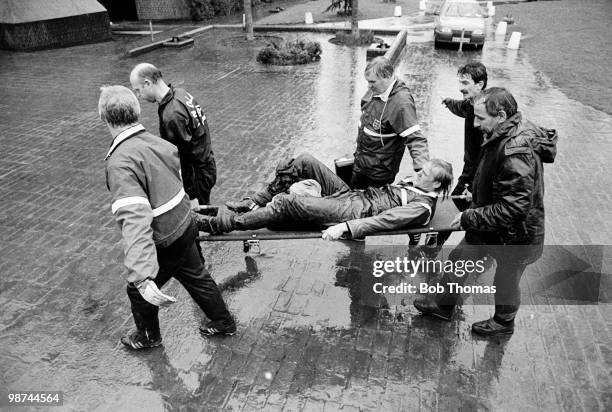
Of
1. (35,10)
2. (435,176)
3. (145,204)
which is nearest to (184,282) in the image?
(145,204)

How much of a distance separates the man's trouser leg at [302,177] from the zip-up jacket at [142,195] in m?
1.57

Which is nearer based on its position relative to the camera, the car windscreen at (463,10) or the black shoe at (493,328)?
the black shoe at (493,328)

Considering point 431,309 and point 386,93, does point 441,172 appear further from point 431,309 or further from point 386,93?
point 431,309

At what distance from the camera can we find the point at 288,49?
14.0 metres

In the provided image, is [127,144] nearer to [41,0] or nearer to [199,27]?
[41,0]

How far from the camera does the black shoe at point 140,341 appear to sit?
3686 mm

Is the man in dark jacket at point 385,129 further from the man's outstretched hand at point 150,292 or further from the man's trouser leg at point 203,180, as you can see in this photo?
the man's outstretched hand at point 150,292

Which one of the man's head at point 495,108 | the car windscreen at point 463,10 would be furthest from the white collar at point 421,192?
the car windscreen at point 463,10

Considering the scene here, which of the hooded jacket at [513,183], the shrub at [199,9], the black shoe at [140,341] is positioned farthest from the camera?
A: the shrub at [199,9]

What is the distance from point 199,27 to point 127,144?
1941 centimetres

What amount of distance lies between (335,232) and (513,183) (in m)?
1.38

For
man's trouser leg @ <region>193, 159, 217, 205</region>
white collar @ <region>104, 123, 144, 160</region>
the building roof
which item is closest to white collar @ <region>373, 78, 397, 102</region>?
man's trouser leg @ <region>193, 159, 217, 205</region>

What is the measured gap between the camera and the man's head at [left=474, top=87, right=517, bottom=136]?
127 inches

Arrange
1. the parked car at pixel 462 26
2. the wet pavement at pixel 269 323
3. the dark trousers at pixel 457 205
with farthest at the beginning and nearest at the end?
the parked car at pixel 462 26 < the dark trousers at pixel 457 205 < the wet pavement at pixel 269 323
